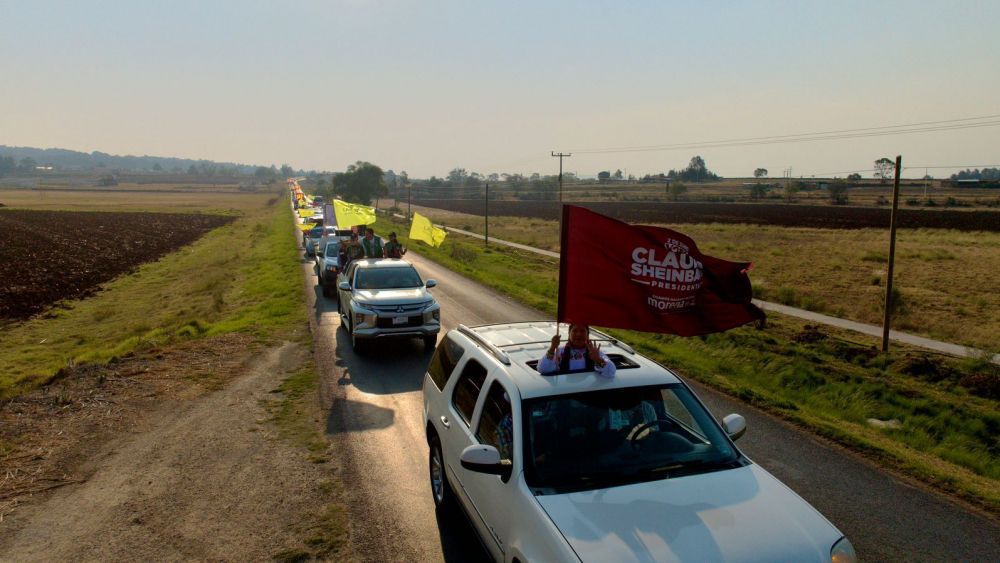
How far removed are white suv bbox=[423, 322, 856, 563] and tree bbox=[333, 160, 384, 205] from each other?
319 feet

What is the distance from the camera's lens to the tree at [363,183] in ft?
335

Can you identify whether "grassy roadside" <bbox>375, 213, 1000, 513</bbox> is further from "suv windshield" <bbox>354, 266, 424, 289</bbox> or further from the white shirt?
"suv windshield" <bbox>354, 266, 424, 289</bbox>

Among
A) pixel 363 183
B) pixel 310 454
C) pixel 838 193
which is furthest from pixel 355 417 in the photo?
pixel 838 193

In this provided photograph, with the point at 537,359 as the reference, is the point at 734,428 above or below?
below

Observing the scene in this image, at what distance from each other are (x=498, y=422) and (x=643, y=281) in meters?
1.79

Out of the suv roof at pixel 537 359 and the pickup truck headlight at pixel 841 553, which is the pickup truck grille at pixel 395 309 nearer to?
the suv roof at pixel 537 359

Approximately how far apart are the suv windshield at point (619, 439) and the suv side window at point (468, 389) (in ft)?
3.08

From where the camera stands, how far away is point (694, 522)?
13.8 ft

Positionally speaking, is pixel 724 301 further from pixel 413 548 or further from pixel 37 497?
pixel 37 497

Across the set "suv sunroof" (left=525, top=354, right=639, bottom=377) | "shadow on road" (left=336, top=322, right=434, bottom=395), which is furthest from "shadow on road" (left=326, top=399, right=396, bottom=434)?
"suv sunroof" (left=525, top=354, right=639, bottom=377)

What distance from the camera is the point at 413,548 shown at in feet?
19.7

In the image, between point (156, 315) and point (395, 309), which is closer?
point (395, 309)

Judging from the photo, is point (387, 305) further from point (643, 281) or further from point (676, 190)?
point (676, 190)

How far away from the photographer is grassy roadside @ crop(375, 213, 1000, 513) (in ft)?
28.0
